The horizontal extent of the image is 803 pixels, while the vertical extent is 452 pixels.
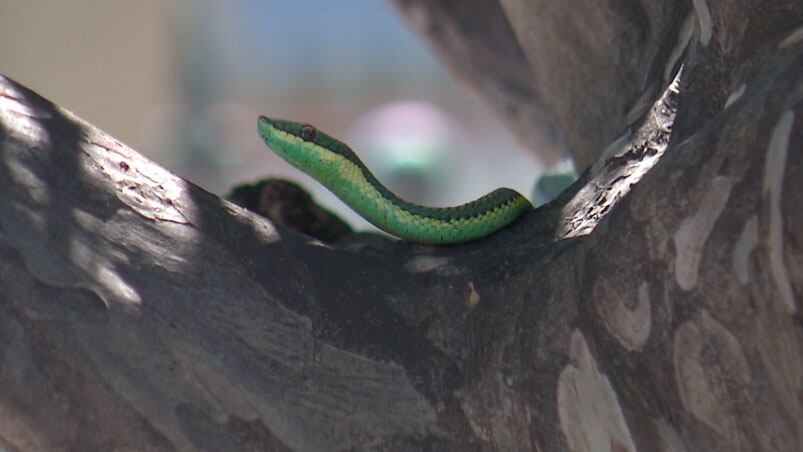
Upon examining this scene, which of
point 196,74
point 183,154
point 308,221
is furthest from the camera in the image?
point 196,74

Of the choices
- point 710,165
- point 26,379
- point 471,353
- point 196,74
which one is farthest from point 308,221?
point 196,74

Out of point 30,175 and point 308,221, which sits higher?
point 308,221

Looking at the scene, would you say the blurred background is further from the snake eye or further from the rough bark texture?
the rough bark texture

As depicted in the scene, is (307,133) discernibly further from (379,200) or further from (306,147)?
(379,200)

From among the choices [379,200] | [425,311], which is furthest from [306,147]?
[425,311]

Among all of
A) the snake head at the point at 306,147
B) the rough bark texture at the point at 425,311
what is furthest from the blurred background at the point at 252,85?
the rough bark texture at the point at 425,311

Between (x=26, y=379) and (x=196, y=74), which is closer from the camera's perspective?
(x=26, y=379)

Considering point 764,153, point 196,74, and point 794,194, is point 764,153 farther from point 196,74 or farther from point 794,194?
point 196,74

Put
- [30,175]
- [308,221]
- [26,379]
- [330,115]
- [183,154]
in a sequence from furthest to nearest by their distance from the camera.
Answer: [330,115]
[183,154]
[308,221]
[30,175]
[26,379]
